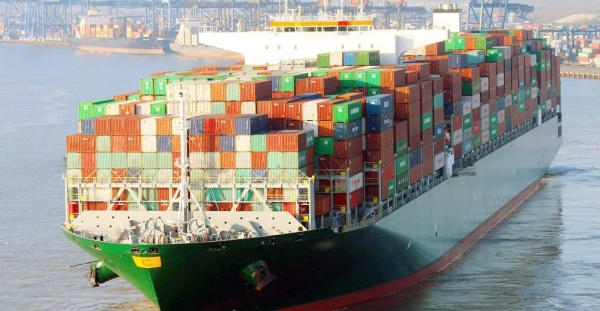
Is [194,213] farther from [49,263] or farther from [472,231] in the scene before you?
[472,231]

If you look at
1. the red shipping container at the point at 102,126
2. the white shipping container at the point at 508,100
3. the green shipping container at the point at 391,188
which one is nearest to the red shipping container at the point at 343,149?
the green shipping container at the point at 391,188

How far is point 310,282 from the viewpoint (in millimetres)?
28844

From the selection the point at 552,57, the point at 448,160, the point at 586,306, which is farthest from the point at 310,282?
the point at 552,57

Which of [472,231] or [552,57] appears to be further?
[552,57]

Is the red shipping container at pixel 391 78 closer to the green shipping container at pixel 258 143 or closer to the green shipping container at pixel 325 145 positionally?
the green shipping container at pixel 325 145

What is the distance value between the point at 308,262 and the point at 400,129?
6044 millimetres

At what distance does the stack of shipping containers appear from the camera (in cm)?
2809

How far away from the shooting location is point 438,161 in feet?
122

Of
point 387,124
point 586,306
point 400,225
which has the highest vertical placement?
point 387,124

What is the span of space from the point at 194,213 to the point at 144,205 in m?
1.39

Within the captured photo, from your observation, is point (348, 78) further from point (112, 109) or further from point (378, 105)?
point (112, 109)

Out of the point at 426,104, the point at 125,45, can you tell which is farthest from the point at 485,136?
the point at 125,45

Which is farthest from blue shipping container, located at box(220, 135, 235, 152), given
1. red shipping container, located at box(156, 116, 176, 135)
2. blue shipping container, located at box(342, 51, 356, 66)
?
blue shipping container, located at box(342, 51, 356, 66)

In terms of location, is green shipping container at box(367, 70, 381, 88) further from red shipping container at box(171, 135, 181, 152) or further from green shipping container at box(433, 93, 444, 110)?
red shipping container at box(171, 135, 181, 152)
